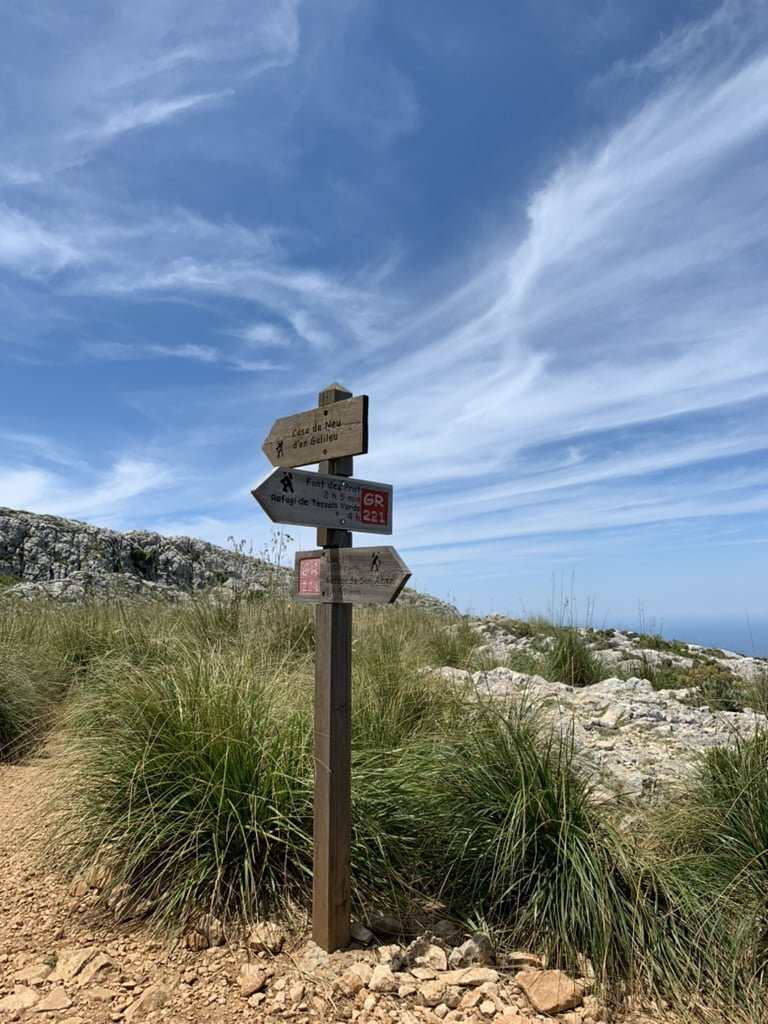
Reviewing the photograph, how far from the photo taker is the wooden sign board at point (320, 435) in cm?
320

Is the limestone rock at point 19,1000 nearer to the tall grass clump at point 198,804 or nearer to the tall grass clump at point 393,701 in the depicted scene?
the tall grass clump at point 198,804

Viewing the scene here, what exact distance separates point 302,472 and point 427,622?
7.60 metres

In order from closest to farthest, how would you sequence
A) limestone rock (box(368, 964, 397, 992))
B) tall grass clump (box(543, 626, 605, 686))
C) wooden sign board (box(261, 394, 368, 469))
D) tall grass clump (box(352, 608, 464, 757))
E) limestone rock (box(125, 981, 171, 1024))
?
limestone rock (box(125, 981, 171, 1024)) → limestone rock (box(368, 964, 397, 992)) → wooden sign board (box(261, 394, 368, 469)) → tall grass clump (box(352, 608, 464, 757)) → tall grass clump (box(543, 626, 605, 686))

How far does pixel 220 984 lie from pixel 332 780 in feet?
2.97

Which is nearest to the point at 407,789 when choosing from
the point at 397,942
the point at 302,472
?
the point at 397,942

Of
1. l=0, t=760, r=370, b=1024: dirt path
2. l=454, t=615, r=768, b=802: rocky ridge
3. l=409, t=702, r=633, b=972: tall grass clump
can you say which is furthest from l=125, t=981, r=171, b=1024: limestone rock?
l=454, t=615, r=768, b=802: rocky ridge

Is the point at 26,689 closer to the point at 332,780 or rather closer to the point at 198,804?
the point at 198,804

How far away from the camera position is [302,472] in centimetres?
310

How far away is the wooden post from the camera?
2.99 metres

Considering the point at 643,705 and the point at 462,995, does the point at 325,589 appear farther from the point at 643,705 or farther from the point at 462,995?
the point at 643,705

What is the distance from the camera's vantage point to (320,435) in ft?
11.0

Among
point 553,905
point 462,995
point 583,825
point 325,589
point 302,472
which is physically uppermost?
point 302,472

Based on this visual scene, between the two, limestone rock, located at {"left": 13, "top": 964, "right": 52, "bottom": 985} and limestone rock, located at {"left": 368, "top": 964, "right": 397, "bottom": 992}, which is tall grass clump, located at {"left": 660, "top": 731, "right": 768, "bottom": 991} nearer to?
limestone rock, located at {"left": 368, "top": 964, "right": 397, "bottom": 992}

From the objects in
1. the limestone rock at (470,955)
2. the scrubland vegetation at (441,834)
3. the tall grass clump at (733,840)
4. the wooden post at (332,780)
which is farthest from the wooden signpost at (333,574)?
the tall grass clump at (733,840)
